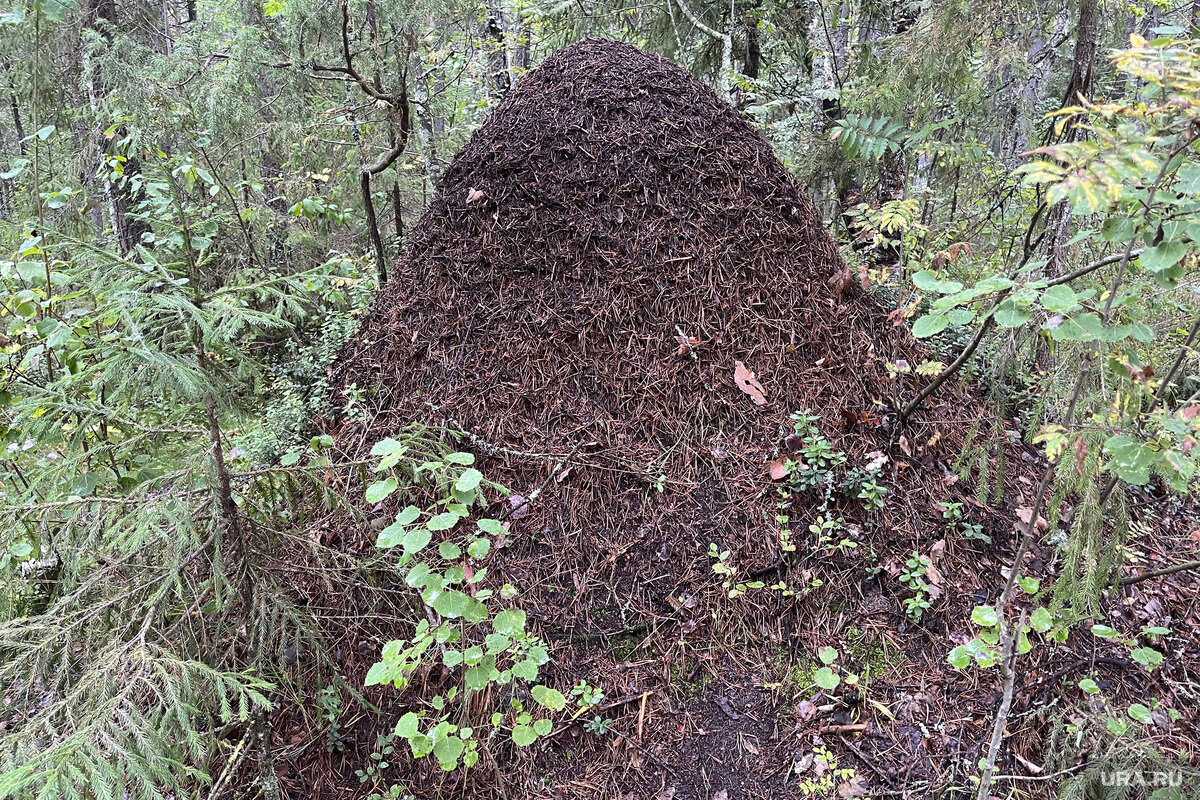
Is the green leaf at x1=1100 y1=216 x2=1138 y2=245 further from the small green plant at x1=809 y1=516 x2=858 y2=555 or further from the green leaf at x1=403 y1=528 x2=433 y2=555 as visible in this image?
the green leaf at x1=403 y1=528 x2=433 y2=555

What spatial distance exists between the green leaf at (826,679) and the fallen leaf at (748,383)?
1403mm

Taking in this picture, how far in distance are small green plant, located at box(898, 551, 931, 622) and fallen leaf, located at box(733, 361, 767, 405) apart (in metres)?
1.09

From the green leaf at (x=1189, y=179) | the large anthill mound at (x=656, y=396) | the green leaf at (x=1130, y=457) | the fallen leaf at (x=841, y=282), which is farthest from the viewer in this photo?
the fallen leaf at (x=841, y=282)

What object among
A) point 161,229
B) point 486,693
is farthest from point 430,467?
point 161,229

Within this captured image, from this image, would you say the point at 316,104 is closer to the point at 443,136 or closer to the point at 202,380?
the point at 443,136

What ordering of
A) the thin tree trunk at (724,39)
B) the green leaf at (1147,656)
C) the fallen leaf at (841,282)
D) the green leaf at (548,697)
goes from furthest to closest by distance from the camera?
the thin tree trunk at (724,39)
the fallen leaf at (841,282)
the green leaf at (1147,656)
the green leaf at (548,697)

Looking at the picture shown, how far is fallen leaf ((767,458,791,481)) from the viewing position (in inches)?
126

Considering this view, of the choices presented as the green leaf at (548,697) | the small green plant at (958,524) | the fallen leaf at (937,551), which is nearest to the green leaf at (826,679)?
the fallen leaf at (937,551)

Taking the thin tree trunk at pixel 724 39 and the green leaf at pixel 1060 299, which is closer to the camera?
the green leaf at pixel 1060 299

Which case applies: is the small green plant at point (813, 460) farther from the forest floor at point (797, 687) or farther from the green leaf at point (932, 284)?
the green leaf at point (932, 284)

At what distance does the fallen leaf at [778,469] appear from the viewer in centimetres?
319

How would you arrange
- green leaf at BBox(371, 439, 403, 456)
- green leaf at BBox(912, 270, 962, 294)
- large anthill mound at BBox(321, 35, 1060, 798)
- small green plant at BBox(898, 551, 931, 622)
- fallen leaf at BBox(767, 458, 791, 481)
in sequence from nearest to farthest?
1. green leaf at BBox(912, 270, 962, 294)
2. green leaf at BBox(371, 439, 403, 456)
3. large anthill mound at BBox(321, 35, 1060, 798)
4. small green plant at BBox(898, 551, 931, 622)
5. fallen leaf at BBox(767, 458, 791, 481)

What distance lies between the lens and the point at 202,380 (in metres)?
1.83

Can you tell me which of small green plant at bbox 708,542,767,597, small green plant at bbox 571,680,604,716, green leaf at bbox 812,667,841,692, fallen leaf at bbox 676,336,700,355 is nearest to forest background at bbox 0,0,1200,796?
green leaf at bbox 812,667,841,692
